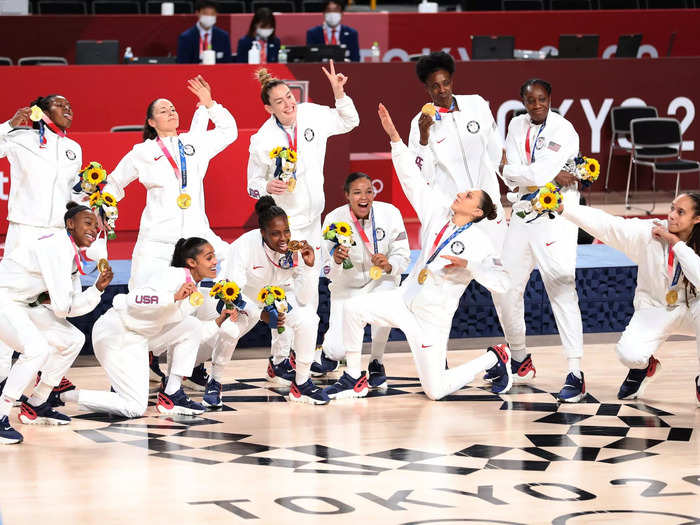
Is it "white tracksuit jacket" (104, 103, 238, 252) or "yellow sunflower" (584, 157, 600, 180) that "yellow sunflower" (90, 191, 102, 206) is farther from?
"yellow sunflower" (584, 157, 600, 180)

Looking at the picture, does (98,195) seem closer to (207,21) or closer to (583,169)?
(583,169)

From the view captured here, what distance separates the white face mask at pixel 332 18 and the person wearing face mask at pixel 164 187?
309 inches

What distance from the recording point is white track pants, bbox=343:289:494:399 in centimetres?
746

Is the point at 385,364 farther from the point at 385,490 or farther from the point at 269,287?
the point at 385,490

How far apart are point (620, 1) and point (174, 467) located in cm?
1445

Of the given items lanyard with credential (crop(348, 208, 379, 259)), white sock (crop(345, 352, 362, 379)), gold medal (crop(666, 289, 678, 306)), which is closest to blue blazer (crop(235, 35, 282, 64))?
lanyard with credential (crop(348, 208, 379, 259))

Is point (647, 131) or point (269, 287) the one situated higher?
point (647, 131)

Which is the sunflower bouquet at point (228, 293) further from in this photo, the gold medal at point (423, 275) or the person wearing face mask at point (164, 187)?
the gold medal at point (423, 275)

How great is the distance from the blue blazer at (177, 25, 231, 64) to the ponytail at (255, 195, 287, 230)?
7.26 metres

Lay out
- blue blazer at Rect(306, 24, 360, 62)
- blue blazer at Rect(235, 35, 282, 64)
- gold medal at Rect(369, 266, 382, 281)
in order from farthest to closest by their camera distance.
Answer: blue blazer at Rect(306, 24, 360, 62), blue blazer at Rect(235, 35, 282, 64), gold medal at Rect(369, 266, 382, 281)

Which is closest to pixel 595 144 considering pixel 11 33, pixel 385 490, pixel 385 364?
pixel 385 364

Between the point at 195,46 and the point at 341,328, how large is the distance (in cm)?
711

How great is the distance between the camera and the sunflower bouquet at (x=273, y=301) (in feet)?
23.7

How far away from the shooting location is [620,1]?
1853 centimetres
